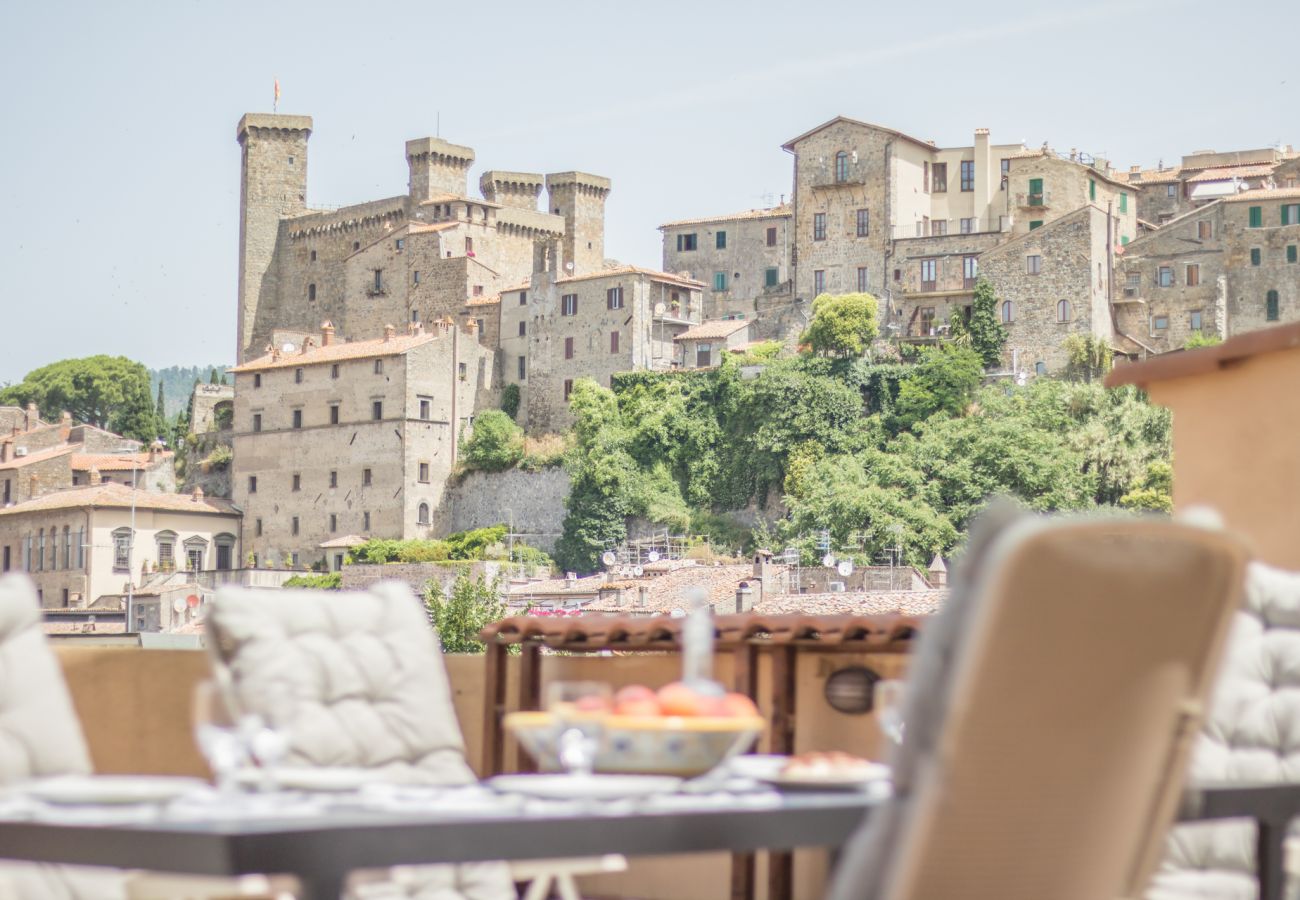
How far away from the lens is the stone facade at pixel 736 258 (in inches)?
2291

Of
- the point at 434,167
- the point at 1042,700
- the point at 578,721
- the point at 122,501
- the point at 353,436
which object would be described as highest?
the point at 434,167

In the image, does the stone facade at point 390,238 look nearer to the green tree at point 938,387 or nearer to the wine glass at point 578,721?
the green tree at point 938,387

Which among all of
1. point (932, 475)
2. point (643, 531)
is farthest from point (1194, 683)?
point (643, 531)

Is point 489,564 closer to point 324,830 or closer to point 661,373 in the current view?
point 661,373

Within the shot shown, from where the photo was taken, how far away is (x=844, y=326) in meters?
50.7

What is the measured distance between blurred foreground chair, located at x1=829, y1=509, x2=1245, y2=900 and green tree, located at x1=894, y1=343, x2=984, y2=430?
4698 centimetres

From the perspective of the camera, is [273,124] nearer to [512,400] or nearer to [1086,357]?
[512,400]

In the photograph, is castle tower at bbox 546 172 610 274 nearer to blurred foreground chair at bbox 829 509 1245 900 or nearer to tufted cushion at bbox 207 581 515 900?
tufted cushion at bbox 207 581 515 900

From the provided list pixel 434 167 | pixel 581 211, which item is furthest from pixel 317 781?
pixel 434 167

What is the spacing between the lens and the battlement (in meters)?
72.0

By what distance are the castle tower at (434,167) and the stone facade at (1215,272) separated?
25.5m

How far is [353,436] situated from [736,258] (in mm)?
13215

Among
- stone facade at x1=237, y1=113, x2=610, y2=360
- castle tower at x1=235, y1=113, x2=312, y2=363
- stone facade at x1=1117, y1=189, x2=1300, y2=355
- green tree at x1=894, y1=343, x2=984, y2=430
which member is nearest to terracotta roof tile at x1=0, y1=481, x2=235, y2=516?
stone facade at x1=237, y1=113, x2=610, y2=360

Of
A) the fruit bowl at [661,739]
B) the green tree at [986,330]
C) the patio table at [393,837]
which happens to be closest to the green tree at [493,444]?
the green tree at [986,330]
